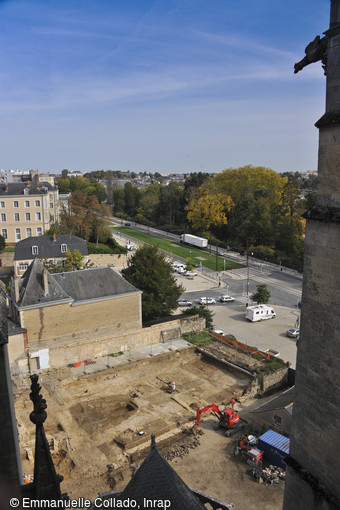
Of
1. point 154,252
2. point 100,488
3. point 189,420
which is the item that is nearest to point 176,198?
point 154,252

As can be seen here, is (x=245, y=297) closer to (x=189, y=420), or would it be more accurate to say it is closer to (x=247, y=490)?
(x=189, y=420)

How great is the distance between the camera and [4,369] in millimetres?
3410

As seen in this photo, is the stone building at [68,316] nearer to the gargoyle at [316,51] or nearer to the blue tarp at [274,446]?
the blue tarp at [274,446]

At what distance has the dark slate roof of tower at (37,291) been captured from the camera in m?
20.8

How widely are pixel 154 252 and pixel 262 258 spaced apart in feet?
83.5

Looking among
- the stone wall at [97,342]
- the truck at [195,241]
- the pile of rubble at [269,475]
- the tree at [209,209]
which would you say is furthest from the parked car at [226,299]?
the tree at [209,209]

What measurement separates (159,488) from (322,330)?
14.2 ft

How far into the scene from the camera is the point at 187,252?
168 feet

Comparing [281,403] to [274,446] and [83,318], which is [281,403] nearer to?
[274,446]

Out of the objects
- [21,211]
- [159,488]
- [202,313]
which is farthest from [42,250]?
[159,488]

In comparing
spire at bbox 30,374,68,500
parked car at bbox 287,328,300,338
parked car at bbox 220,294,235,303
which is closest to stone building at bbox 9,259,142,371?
parked car at bbox 287,328,300,338

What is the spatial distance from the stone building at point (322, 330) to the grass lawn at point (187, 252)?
37105 mm

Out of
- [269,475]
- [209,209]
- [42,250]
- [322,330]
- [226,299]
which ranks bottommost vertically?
[269,475]

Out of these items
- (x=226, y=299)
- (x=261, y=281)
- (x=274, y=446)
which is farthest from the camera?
(x=261, y=281)
